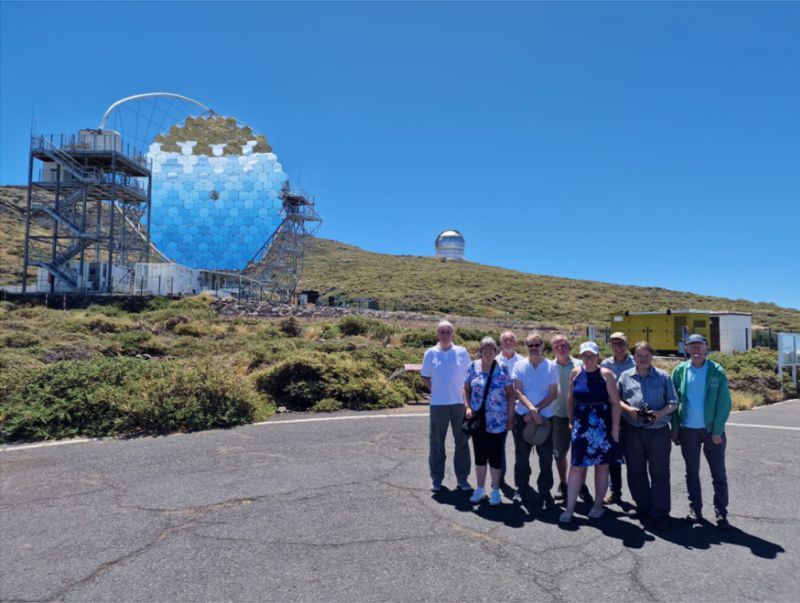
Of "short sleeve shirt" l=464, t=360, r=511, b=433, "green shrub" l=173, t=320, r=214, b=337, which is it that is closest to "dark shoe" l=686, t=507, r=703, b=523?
"short sleeve shirt" l=464, t=360, r=511, b=433

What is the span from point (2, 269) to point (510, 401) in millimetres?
49724

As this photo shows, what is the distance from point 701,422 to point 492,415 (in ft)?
6.11

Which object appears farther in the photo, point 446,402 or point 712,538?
point 446,402

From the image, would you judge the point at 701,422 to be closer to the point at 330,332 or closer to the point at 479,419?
the point at 479,419

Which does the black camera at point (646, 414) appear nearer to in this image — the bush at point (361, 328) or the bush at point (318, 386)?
the bush at point (318, 386)

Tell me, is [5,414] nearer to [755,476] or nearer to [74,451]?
[74,451]

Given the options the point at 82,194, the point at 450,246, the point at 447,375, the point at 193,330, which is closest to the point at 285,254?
the point at 82,194

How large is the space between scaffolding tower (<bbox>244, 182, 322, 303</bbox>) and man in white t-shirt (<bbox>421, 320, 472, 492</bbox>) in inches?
1128

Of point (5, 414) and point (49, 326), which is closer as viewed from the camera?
point (5, 414)

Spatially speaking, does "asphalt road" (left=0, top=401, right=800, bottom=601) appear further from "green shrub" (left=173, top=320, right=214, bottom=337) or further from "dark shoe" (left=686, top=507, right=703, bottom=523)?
"green shrub" (left=173, top=320, right=214, bottom=337)

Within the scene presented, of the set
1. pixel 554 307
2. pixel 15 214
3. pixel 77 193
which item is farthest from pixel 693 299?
pixel 15 214

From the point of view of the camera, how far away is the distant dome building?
90.0m

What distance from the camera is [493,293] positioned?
57344 mm

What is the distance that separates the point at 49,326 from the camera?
756 inches
